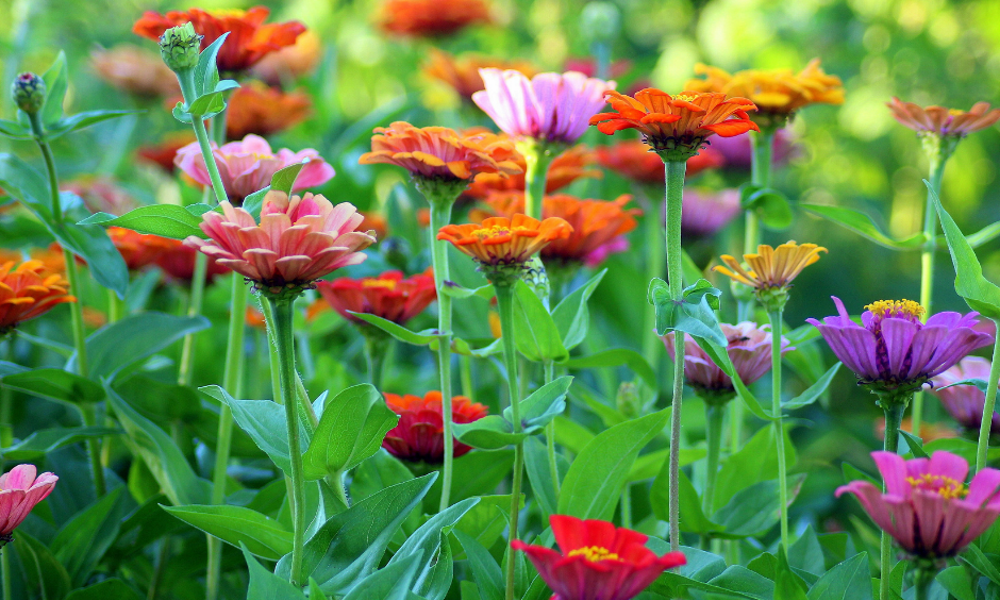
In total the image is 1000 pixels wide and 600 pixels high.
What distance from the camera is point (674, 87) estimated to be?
1.34 meters

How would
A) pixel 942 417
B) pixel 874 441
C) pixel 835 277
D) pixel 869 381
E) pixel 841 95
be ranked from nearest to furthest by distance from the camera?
pixel 869 381 → pixel 841 95 → pixel 874 441 → pixel 942 417 → pixel 835 277

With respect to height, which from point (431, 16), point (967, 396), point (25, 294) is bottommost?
point (967, 396)

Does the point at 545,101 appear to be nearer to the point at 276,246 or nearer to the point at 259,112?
the point at 276,246

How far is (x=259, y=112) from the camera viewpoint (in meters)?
0.84

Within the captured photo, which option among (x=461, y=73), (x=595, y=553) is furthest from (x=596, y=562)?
(x=461, y=73)

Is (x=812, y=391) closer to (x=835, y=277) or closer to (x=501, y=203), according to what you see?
(x=501, y=203)

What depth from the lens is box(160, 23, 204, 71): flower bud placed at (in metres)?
0.43

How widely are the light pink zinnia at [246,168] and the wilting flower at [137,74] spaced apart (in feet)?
2.55

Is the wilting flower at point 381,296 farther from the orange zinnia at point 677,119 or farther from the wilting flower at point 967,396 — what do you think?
the wilting flower at point 967,396

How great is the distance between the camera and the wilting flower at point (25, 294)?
53 centimetres

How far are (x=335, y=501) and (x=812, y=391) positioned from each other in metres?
0.29

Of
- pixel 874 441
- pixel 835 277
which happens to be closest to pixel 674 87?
pixel 835 277

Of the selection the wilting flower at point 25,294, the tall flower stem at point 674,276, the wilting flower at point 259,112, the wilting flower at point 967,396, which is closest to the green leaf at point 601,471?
the tall flower stem at point 674,276

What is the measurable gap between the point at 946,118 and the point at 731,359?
235 mm
